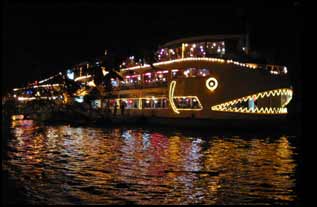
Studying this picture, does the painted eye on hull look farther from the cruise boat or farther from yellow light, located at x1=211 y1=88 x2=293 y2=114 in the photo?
yellow light, located at x1=211 y1=88 x2=293 y2=114

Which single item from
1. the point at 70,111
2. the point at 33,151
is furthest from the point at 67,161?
the point at 70,111

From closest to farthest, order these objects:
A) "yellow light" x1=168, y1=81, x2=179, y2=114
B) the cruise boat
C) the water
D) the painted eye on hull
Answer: the water
the cruise boat
the painted eye on hull
"yellow light" x1=168, y1=81, x2=179, y2=114

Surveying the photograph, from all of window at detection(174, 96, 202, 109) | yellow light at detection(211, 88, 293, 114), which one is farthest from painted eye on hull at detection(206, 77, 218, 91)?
window at detection(174, 96, 202, 109)

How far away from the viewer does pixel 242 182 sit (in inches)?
488

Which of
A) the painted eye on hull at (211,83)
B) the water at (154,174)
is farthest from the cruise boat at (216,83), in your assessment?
the water at (154,174)

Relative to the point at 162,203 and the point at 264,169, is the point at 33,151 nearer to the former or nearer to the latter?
the point at 264,169

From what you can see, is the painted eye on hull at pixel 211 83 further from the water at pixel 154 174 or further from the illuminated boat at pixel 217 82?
the water at pixel 154 174

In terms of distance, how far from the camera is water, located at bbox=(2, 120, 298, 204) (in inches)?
409

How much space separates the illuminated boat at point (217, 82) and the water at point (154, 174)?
17.8m

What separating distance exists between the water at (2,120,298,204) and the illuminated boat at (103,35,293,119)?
17.8 meters

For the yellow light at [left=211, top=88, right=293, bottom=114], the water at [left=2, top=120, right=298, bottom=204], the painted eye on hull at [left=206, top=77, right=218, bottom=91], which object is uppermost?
the painted eye on hull at [left=206, top=77, right=218, bottom=91]

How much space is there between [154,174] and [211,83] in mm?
28414

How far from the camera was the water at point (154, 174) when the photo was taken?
34.1 feet

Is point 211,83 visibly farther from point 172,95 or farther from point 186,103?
point 172,95
